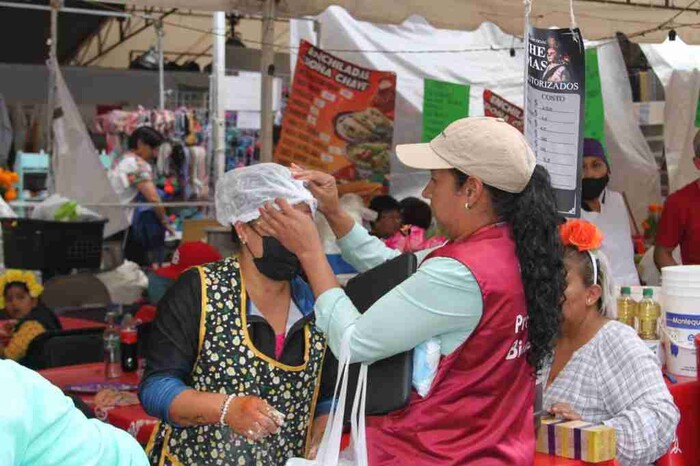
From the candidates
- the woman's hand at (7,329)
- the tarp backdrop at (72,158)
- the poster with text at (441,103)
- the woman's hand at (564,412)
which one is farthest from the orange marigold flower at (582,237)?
the tarp backdrop at (72,158)

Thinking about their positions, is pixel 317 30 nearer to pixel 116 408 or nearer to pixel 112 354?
pixel 112 354

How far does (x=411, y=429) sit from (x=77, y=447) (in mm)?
1137

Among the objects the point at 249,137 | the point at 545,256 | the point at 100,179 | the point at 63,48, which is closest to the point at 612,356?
the point at 545,256

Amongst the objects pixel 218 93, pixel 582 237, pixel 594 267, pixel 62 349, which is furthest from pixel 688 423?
pixel 218 93

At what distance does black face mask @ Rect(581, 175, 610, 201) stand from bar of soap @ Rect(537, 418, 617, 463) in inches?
119

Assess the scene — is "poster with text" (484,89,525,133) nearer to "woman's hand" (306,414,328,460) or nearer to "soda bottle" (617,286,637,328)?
"soda bottle" (617,286,637,328)

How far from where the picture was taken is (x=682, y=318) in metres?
4.20

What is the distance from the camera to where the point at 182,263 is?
5309mm

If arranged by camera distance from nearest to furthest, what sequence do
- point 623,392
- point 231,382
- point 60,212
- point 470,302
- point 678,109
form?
point 470,302
point 231,382
point 623,392
point 60,212
point 678,109

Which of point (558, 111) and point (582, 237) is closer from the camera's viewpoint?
point (582, 237)

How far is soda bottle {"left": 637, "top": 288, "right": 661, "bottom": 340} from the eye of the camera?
4312 mm

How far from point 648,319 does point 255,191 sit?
2.15m

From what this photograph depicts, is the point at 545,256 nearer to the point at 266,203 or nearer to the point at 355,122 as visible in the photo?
the point at 266,203

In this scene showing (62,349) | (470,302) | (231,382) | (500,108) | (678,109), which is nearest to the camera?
(470,302)
